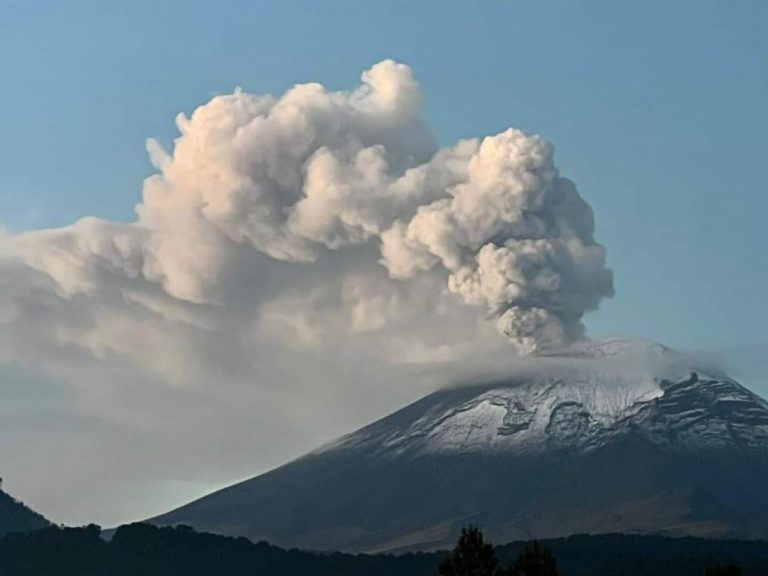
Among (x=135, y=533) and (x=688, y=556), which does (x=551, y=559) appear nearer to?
(x=688, y=556)

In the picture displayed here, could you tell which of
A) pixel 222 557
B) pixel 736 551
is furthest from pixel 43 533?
pixel 736 551

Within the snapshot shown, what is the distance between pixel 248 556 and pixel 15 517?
2385 cm

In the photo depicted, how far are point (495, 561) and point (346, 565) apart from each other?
9844 cm

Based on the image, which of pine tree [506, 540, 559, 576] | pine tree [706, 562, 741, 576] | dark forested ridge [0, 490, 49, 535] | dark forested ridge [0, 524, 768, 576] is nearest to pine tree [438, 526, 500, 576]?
pine tree [506, 540, 559, 576]

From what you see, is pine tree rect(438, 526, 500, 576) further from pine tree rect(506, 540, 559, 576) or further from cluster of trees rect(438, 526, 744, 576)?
pine tree rect(506, 540, 559, 576)

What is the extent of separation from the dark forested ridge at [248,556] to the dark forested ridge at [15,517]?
12421 millimetres

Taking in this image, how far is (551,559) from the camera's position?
50312mm

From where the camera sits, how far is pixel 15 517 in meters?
165

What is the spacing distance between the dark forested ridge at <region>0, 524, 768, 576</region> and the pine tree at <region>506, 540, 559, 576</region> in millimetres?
84703

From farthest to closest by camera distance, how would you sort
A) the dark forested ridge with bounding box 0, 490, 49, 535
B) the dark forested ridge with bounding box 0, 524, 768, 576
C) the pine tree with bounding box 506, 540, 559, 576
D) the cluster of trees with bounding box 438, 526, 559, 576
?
1. the dark forested ridge with bounding box 0, 490, 49, 535
2. the dark forested ridge with bounding box 0, 524, 768, 576
3. the cluster of trees with bounding box 438, 526, 559, 576
4. the pine tree with bounding box 506, 540, 559, 576

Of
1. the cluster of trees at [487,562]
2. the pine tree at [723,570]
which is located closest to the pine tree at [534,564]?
the cluster of trees at [487,562]

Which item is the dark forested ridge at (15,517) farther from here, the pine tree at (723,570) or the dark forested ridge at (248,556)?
the pine tree at (723,570)

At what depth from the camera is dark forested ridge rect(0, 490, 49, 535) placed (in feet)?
535

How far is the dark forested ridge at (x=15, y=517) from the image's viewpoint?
535ft
